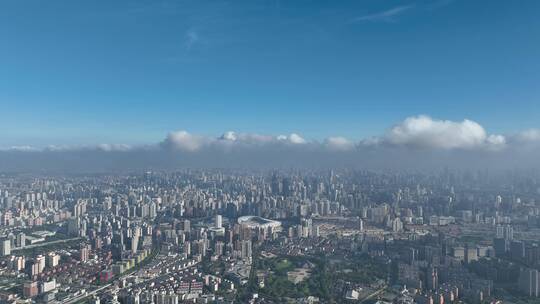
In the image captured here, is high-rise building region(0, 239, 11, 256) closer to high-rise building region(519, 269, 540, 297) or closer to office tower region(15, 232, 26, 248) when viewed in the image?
office tower region(15, 232, 26, 248)

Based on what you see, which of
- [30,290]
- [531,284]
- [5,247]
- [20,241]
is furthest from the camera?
[20,241]

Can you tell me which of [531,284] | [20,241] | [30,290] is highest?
[531,284]

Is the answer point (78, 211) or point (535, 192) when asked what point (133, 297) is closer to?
point (78, 211)

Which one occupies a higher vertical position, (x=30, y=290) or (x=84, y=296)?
(x=30, y=290)

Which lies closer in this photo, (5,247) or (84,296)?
(84,296)

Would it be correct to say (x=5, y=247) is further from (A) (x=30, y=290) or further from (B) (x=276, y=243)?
(B) (x=276, y=243)

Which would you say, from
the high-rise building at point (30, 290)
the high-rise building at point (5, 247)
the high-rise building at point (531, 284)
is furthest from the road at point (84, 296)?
the high-rise building at point (531, 284)

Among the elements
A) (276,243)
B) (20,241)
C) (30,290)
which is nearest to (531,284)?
(276,243)

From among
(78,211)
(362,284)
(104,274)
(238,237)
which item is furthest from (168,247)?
(78,211)

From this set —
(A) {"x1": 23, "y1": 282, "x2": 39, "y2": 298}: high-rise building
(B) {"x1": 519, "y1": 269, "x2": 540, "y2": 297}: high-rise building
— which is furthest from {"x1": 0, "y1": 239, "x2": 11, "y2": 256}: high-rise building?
(B) {"x1": 519, "y1": 269, "x2": 540, "y2": 297}: high-rise building
